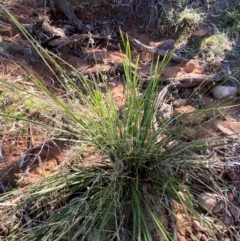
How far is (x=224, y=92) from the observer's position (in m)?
2.97

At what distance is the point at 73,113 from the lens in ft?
7.11

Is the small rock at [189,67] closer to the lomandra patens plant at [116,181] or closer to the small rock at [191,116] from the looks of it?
the small rock at [191,116]

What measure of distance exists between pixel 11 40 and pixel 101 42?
2.74 ft

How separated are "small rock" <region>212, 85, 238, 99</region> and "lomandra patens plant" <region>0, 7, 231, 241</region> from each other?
893 mm

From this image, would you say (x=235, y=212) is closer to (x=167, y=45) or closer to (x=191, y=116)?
(x=191, y=116)

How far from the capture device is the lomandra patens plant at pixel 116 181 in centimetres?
197

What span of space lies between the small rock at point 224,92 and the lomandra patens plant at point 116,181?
893 millimetres

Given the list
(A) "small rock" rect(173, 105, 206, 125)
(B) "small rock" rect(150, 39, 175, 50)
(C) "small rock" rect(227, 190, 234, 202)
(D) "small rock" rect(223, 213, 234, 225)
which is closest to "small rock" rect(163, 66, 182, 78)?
(B) "small rock" rect(150, 39, 175, 50)

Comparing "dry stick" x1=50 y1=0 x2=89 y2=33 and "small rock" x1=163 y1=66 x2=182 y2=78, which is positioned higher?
"dry stick" x1=50 y1=0 x2=89 y2=33

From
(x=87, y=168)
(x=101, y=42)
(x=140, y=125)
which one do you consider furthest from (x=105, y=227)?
(x=101, y=42)

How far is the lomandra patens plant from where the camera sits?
1.97 m

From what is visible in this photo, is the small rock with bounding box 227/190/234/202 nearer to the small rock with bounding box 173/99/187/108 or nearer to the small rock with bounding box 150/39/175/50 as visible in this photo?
the small rock with bounding box 173/99/187/108

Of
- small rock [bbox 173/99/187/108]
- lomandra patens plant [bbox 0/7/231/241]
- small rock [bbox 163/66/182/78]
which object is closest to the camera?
lomandra patens plant [bbox 0/7/231/241]

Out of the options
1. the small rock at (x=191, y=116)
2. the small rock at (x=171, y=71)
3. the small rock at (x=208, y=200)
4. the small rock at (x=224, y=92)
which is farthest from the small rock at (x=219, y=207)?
the small rock at (x=171, y=71)
